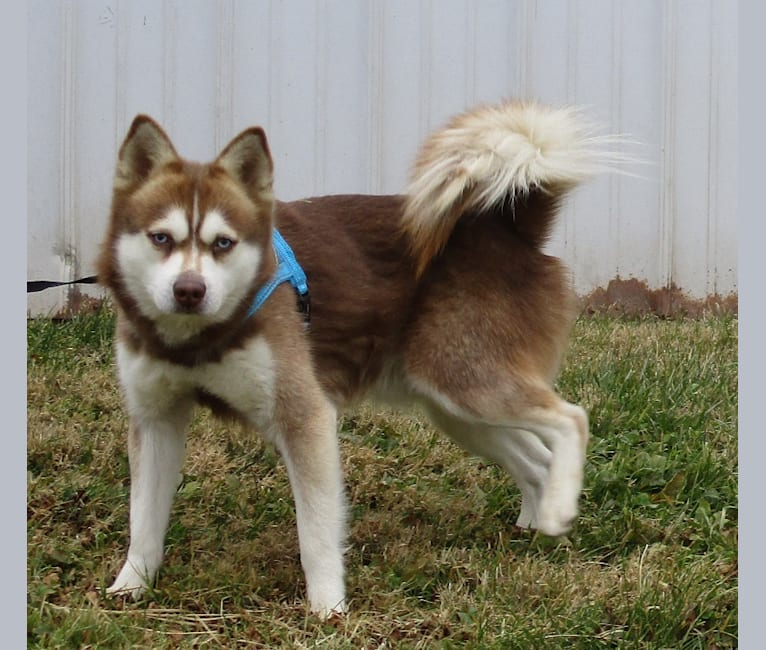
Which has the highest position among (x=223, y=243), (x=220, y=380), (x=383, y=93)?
(x=383, y=93)

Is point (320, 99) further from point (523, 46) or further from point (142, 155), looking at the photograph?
point (142, 155)

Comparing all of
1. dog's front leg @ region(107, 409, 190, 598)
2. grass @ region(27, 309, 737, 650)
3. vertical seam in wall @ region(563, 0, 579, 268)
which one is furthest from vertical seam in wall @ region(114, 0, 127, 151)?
dog's front leg @ region(107, 409, 190, 598)

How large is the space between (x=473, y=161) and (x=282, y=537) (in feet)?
4.13

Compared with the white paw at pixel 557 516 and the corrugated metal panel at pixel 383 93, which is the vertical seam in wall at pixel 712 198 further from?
the white paw at pixel 557 516

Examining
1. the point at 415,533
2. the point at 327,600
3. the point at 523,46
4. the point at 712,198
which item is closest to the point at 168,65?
the point at 523,46

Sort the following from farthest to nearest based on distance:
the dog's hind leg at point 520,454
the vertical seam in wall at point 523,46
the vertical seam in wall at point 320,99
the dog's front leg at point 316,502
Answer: the vertical seam in wall at point 523,46, the vertical seam in wall at point 320,99, the dog's hind leg at point 520,454, the dog's front leg at point 316,502

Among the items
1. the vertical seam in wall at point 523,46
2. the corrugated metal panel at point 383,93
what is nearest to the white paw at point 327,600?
the corrugated metal panel at point 383,93

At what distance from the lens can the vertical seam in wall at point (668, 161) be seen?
227 inches

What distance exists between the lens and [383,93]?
18.5 feet

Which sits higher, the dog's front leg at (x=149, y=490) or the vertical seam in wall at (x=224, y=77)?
→ the vertical seam in wall at (x=224, y=77)

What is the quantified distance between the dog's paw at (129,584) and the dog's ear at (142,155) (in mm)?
1038

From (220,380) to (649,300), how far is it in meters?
3.51

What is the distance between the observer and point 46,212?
5457mm

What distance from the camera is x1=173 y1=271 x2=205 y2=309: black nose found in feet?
8.66
